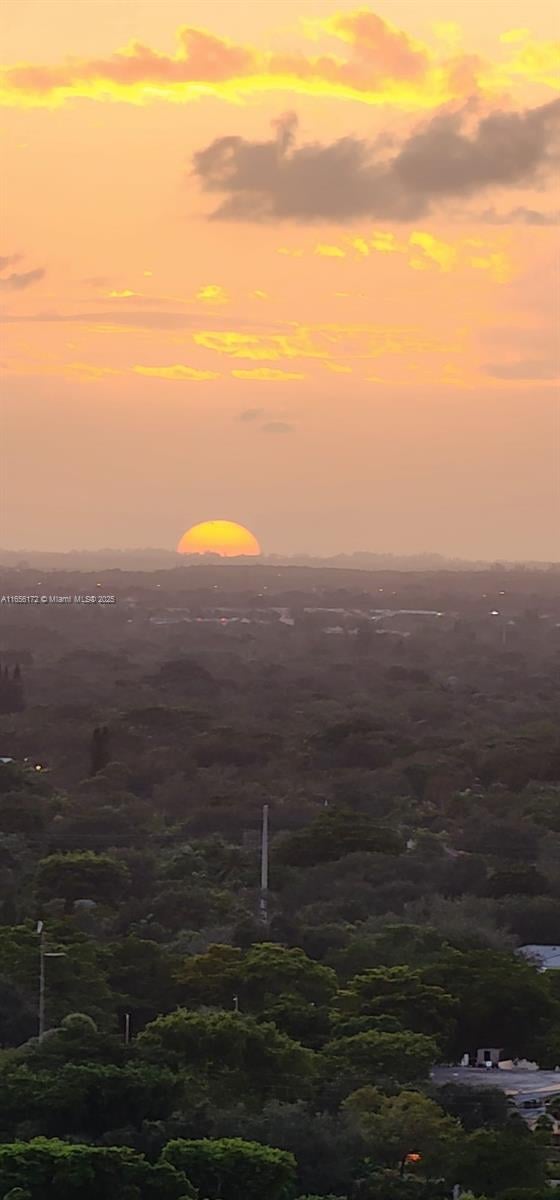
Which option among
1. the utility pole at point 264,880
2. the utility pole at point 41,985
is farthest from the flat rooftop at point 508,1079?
the utility pole at point 264,880

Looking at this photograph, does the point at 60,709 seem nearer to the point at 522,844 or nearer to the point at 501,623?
the point at 522,844

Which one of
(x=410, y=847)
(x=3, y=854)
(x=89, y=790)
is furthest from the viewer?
(x=89, y=790)

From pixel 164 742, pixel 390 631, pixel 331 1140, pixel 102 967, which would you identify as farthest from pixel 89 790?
pixel 390 631

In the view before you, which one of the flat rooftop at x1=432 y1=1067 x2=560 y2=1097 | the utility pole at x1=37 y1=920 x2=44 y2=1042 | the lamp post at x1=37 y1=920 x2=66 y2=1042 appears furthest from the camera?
the lamp post at x1=37 y1=920 x2=66 y2=1042

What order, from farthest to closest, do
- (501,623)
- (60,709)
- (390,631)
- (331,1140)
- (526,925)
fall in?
(501,623) < (390,631) < (60,709) < (526,925) < (331,1140)

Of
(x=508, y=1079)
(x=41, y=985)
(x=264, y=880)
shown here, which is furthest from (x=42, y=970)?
(x=264, y=880)

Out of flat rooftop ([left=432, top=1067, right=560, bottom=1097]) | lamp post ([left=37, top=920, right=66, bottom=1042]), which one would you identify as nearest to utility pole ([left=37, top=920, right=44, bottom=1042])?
lamp post ([left=37, top=920, right=66, bottom=1042])

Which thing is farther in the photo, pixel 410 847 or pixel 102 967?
pixel 410 847

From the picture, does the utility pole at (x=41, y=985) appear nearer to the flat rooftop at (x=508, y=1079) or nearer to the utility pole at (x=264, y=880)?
the flat rooftop at (x=508, y=1079)

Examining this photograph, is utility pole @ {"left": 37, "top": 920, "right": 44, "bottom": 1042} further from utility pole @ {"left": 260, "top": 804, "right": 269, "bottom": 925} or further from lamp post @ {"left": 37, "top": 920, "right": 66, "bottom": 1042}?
utility pole @ {"left": 260, "top": 804, "right": 269, "bottom": 925}
